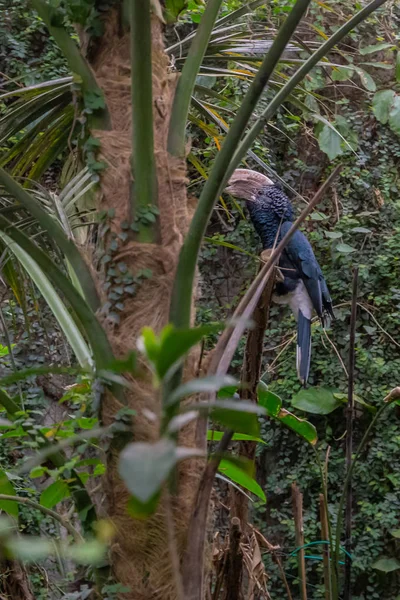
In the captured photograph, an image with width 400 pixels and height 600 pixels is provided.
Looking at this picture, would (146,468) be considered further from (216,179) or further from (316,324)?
(316,324)

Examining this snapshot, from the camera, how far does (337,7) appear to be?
403 cm

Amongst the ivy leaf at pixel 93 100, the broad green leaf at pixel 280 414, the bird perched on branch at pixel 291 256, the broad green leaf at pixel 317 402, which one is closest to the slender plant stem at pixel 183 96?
the ivy leaf at pixel 93 100

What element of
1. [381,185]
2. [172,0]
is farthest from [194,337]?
[381,185]

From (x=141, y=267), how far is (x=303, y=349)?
2.03 meters

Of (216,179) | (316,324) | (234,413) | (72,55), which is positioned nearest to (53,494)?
(216,179)

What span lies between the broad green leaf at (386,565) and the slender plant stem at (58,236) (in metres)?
2.81

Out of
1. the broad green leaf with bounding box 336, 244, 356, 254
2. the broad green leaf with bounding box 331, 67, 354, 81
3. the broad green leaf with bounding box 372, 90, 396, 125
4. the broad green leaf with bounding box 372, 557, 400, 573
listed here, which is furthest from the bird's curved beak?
the broad green leaf with bounding box 372, 557, 400, 573

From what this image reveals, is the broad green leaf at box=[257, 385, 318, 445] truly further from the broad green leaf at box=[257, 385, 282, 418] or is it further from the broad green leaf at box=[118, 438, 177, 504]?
the broad green leaf at box=[118, 438, 177, 504]

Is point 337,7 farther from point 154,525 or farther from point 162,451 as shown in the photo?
point 162,451

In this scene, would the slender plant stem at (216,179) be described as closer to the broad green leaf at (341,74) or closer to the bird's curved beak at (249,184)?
the broad green leaf at (341,74)

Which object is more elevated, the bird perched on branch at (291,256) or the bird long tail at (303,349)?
the bird perched on branch at (291,256)

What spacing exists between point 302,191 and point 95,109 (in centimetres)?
325

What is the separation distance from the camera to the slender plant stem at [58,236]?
3.32 feet

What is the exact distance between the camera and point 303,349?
9.93 ft
